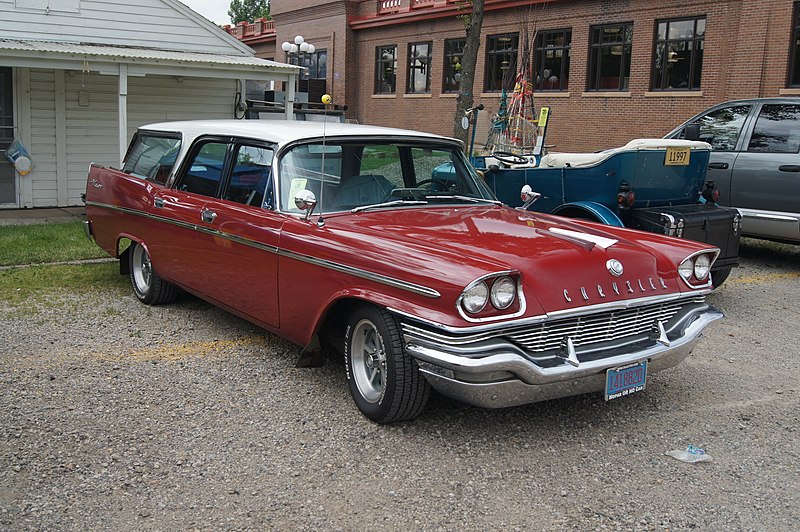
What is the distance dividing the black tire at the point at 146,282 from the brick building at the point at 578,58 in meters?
11.4

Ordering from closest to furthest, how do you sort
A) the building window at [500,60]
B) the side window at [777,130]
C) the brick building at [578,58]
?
the side window at [777,130], the brick building at [578,58], the building window at [500,60]

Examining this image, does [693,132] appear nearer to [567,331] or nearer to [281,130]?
[281,130]

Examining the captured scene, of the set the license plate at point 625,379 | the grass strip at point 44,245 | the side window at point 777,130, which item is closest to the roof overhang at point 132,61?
the grass strip at point 44,245

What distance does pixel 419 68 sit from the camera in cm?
3142

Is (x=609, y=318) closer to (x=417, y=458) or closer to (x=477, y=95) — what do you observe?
(x=417, y=458)

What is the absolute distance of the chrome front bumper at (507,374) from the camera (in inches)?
147

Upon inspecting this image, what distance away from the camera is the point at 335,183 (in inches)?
199

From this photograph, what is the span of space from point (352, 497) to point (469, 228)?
5.87ft

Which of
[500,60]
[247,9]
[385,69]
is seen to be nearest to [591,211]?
[500,60]

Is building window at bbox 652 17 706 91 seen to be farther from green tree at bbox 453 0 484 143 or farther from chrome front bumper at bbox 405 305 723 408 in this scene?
chrome front bumper at bbox 405 305 723 408

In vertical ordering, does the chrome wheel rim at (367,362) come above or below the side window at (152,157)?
below

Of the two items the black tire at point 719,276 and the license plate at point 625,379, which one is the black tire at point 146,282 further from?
the black tire at point 719,276

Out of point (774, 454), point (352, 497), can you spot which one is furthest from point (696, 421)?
point (352, 497)

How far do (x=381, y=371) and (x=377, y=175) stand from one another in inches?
60.6
